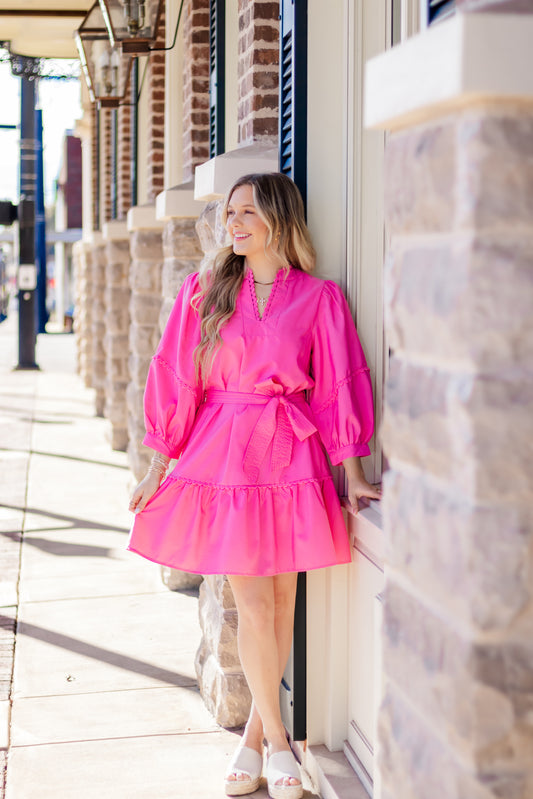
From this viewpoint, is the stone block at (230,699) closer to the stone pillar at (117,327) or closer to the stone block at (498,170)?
the stone block at (498,170)

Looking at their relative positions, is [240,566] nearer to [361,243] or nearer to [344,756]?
[344,756]

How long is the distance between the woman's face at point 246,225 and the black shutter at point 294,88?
20 centimetres

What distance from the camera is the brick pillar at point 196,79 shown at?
5027 mm

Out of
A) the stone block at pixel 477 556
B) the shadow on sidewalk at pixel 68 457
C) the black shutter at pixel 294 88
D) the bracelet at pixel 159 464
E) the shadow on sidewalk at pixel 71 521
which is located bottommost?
the shadow on sidewalk at pixel 71 521

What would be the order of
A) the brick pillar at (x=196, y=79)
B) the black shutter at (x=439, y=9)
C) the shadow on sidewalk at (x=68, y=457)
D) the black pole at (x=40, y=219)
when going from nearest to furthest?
the black shutter at (x=439, y=9) → the brick pillar at (x=196, y=79) → the shadow on sidewalk at (x=68, y=457) → the black pole at (x=40, y=219)

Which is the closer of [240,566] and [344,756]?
[240,566]

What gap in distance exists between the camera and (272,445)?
2.88m

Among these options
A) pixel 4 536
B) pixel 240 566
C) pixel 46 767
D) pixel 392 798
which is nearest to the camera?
pixel 392 798

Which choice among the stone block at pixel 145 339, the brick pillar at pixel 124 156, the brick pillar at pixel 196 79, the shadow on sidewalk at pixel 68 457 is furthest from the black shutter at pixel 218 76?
the brick pillar at pixel 124 156

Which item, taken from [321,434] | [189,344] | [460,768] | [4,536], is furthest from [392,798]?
[4,536]

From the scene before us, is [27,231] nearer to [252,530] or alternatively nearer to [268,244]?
[268,244]

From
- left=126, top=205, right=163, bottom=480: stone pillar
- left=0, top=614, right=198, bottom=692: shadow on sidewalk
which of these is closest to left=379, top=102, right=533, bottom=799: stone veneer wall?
left=0, top=614, right=198, bottom=692: shadow on sidewalk

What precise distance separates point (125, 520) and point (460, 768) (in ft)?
17.4

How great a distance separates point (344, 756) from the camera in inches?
122
